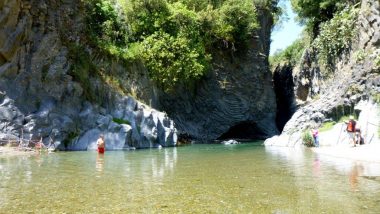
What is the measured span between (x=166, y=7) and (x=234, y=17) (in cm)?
773

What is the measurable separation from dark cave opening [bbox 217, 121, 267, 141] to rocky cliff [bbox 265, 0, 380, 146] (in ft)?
37.3

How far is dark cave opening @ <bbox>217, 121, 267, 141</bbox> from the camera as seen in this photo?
4561 centimetres

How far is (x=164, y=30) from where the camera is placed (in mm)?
36625

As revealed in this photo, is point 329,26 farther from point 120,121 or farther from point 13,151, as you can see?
point 13,151

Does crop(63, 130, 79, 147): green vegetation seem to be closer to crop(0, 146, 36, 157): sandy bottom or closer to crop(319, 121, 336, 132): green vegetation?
crop(0, 146, 36, 157): sandy bottom

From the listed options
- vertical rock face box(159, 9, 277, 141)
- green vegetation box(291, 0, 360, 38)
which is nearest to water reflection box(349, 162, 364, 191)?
green vegetation box(291, 0, 360, 38)

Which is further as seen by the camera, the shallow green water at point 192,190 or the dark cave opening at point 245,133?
the dark cave opening at point 245,133

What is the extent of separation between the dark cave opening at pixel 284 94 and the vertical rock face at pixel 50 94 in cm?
2364

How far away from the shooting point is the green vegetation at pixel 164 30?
108ft

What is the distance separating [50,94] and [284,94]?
3246 centimetres

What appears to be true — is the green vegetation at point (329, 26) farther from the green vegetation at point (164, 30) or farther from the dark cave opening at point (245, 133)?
the dark cave opening at point (245, 133)

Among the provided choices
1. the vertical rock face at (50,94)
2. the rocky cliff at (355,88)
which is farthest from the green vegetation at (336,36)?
the vertical rock face at (50,94)

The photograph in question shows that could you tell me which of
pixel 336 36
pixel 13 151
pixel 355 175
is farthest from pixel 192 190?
pixel 336 36

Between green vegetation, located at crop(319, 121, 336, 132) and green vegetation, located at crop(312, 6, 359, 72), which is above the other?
green vegetation, located at crop(312, 6, 359, 72)
